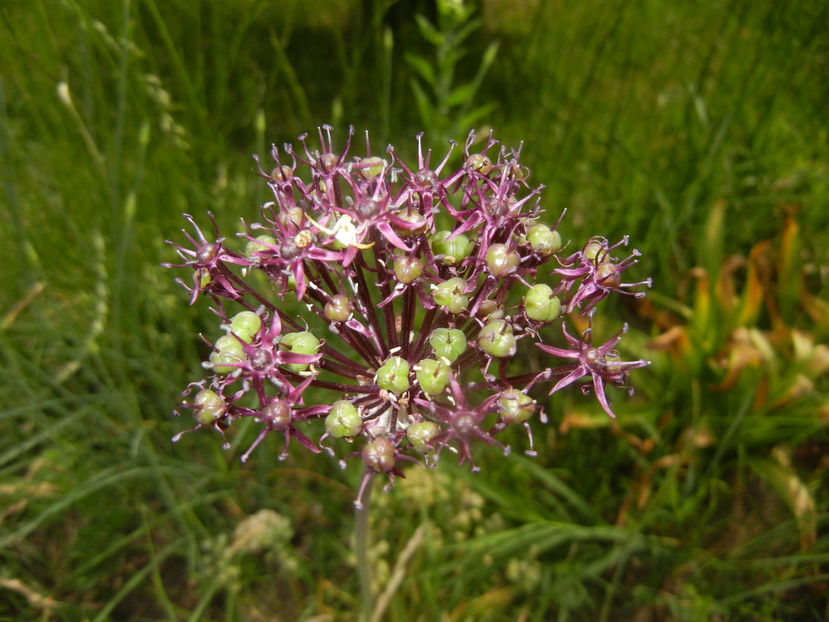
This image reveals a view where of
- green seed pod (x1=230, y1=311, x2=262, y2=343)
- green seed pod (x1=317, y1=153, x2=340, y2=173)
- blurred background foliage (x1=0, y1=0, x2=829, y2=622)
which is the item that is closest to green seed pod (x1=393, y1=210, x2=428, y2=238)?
green seed pod (x1=317, y1=153, x2=340, y2=173)

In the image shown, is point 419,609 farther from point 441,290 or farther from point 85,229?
point 85,229

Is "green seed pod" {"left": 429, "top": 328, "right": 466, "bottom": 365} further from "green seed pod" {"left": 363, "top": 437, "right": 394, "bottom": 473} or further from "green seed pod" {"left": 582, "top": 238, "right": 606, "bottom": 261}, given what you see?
"green seed pod" {"left": 582, "top": 238, "right": 606, "bottom": 261}

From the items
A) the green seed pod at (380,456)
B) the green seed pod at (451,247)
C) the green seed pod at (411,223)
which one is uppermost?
the green seed pod at (411,223)

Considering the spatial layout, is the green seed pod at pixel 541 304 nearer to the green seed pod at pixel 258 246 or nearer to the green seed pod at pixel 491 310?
the green seed pod at pixel 491 310

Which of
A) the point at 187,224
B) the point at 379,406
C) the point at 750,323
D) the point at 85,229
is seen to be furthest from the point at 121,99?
the point at 750,323

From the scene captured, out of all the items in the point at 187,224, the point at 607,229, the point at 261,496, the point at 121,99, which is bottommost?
the point at 261,496

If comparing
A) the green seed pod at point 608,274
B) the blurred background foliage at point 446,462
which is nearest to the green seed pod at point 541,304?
the green seed pod at point 608,274
